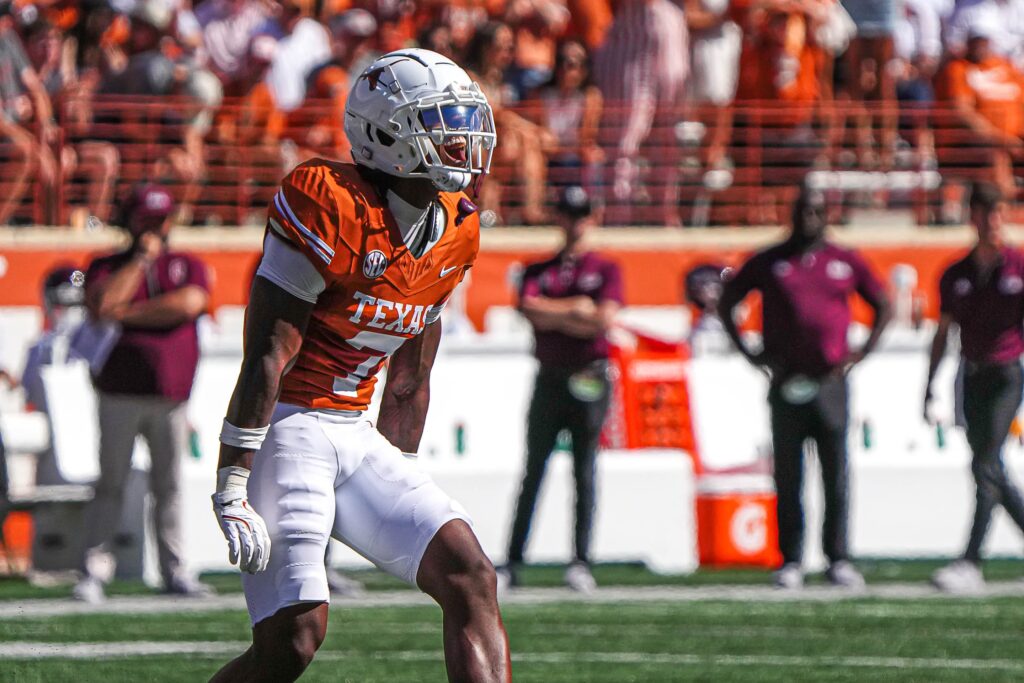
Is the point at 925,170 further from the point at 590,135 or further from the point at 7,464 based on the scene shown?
the point at 7,464

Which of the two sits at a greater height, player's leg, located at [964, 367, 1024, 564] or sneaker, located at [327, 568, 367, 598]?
player's leg, located at [964, 367, 1024, 564]

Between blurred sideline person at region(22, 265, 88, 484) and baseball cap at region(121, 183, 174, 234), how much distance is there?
158 centimetres

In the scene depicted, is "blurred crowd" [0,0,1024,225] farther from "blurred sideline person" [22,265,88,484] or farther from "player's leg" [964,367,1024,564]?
"player's leg" [964,367,1024,564]

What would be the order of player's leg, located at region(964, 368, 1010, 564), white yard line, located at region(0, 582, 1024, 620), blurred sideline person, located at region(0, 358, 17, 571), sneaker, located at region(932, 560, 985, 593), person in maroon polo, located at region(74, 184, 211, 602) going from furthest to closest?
1. blurred sideline person, located at region(0, 358, 17, 571)
2. player's leg, located at region(964, 368, 1010, 564)
3. person in maroon polo, located at region(74, 184, 211, 602)
4. sneaker, located at region(932, 560, 985, 593)
5. white yard line, located at region(0, 582, 1024, 620)

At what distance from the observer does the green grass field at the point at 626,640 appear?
7457 mm

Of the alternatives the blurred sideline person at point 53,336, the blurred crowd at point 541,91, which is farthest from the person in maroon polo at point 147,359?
the blurred crowd at point 541,91

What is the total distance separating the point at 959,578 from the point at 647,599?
165 centimetres

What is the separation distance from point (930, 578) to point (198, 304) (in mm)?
4280

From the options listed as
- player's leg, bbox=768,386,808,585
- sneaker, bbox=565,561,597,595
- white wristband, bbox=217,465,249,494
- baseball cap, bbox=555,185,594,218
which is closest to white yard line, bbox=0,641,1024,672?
sneaker, bbox=565,561,597,595

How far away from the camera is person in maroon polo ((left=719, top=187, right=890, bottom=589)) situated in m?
10.8

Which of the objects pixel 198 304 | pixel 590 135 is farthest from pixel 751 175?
pixel 198 304

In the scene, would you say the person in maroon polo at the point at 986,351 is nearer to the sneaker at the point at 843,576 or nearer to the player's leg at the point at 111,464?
the sneaker at the point at 843,576

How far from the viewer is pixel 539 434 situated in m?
10.8

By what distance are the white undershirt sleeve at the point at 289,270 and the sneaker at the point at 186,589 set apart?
548cm
